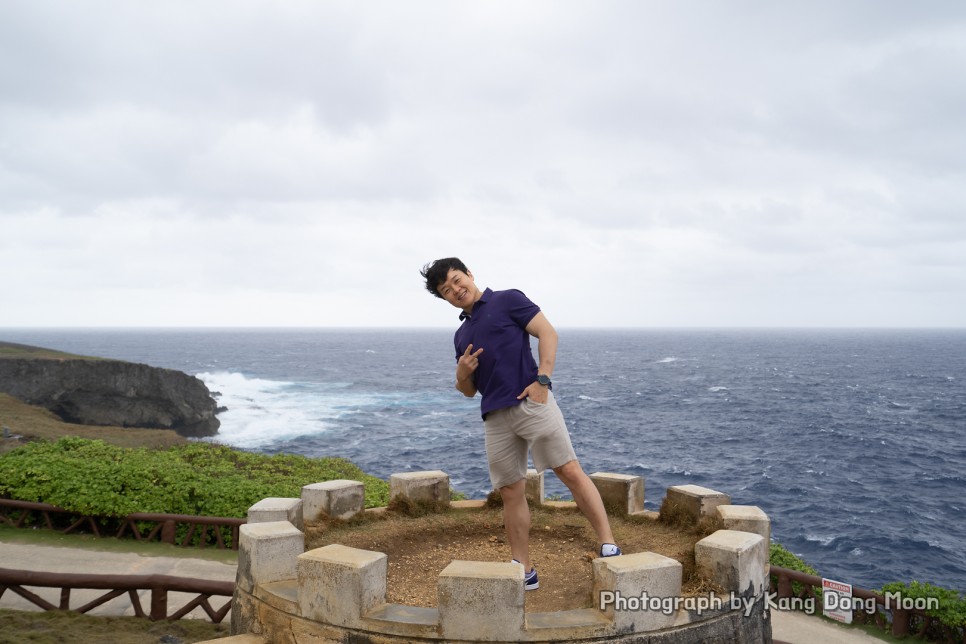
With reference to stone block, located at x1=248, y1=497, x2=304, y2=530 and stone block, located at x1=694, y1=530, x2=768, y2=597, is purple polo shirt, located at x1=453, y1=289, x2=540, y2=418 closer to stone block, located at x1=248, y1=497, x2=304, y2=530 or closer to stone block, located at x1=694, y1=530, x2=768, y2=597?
stone block, located at x1=694, y1=530, x2=768, y2=597

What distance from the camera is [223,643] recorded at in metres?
4.68

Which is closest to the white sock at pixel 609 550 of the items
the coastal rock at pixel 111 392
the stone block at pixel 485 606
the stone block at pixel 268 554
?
the stone block at pixel 485 606

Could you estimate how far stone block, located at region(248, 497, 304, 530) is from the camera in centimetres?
561

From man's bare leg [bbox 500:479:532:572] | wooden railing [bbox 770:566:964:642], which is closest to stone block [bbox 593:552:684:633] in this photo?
man's bare leg [bbox 500:479:532:572]

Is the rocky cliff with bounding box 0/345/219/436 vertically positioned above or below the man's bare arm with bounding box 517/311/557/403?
below

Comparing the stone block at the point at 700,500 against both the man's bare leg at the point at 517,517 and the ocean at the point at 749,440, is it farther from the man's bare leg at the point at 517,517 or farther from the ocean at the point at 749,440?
the ocean at the point at 749,440

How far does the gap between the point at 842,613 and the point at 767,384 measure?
229ft

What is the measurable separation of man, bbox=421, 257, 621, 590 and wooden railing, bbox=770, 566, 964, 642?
5.98 m

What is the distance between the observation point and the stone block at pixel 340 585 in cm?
422

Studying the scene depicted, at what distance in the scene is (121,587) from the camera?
775 centimetres

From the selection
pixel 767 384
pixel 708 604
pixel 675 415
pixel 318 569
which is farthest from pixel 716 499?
pixel 767 384

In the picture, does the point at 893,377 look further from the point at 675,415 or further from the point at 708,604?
the point at 708,604

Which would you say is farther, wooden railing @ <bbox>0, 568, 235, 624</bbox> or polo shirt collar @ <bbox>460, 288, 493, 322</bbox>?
wooden railing @ <bbox>0, 568, 235, 624</bbox>

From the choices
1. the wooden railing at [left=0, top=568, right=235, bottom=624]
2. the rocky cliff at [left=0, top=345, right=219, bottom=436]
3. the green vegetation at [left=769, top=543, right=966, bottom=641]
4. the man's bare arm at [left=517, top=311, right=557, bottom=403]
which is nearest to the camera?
the man's bare arm at [left=517, top=311, right=557, bottom=403]
